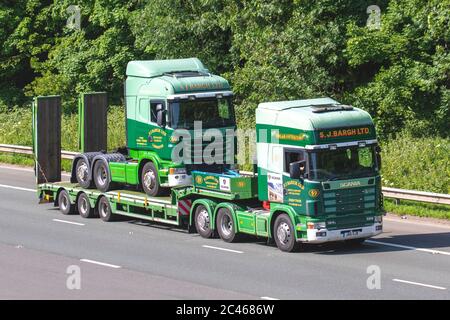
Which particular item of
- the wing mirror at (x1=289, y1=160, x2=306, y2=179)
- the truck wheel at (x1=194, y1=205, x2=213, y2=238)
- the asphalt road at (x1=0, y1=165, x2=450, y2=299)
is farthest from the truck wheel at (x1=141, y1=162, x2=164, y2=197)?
the wing mirror at (x1=289, y1=160, x2=306, y2=179)

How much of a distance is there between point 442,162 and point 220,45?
12437 mm

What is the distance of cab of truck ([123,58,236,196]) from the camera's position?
26.8 metres

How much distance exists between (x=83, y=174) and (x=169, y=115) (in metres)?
3.92

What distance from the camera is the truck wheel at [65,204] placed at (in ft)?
97.7

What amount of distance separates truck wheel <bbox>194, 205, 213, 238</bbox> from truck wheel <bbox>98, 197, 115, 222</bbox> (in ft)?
10.9

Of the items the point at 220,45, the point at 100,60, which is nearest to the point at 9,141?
the point at 100,60

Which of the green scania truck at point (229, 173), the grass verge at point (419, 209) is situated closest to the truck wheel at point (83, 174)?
the green scania truck at point (229, 173)

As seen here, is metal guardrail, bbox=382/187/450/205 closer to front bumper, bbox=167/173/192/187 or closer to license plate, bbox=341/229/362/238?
license plate, bbox=341/229/362/238

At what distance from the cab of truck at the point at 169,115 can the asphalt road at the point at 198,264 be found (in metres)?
1.52

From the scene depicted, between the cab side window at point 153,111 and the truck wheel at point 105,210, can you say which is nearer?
the cab side window at point 153,111

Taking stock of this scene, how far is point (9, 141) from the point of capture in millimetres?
42469

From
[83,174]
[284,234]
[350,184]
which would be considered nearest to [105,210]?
[83,174]

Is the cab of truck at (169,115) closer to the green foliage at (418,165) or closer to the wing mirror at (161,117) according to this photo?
the wing mirror at (161,117)

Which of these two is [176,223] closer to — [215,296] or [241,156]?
[241,156]
